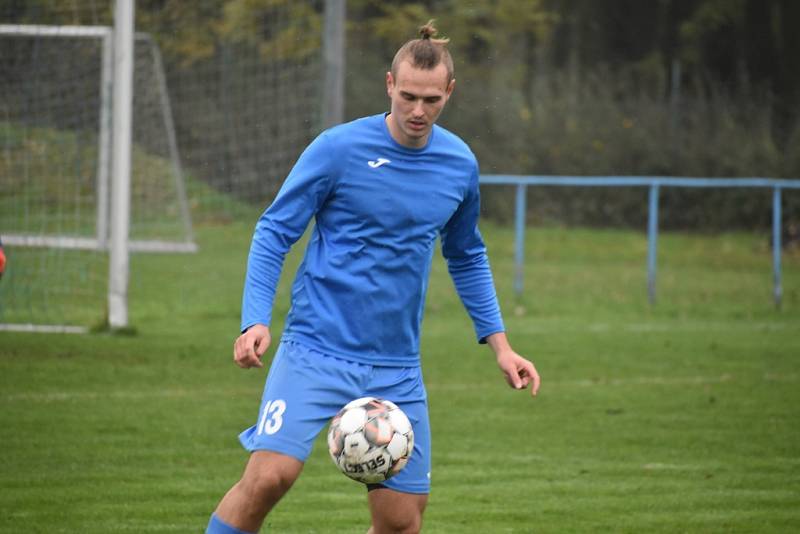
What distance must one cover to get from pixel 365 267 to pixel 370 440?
1.96ft

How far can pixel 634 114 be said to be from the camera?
96.6 ft

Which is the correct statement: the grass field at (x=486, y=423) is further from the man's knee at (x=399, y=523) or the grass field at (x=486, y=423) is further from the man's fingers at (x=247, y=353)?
the man's fingers at (x=247, y=353)

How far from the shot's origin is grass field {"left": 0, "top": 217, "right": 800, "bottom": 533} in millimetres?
7102

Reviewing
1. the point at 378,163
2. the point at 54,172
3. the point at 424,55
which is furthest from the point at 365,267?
the point at 54,172

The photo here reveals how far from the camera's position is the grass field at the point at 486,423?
23.3 ft

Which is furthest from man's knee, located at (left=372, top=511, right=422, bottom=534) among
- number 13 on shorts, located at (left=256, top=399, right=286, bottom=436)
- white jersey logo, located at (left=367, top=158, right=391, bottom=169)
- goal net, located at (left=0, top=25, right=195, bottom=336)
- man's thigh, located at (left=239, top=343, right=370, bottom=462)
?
goal net, located at (left=0, top=25, right=195, bottom=336)

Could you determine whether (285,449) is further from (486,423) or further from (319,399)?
(486,423)

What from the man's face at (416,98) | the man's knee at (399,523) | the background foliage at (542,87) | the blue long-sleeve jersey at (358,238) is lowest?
the background foliage at (542,87)

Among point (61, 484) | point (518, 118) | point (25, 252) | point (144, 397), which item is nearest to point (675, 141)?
point (518, 118)

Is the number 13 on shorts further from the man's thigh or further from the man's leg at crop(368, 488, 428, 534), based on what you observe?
the man's leg at crop(368, 488, 428, 534)

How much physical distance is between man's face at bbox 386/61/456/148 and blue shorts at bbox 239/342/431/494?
81 cm

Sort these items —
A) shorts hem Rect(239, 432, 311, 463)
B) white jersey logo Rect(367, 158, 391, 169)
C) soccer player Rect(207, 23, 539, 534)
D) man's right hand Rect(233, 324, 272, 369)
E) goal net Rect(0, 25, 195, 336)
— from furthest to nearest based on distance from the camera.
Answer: goal net Rect(0, 25, 195, 336), white jersey logo Rect(367, 158, 391, 169), soccer player Rect(207, 23, 539, 534), shorts hem Rect(239, 432, 311, 463), man's right hand Rect(233, 324, 272, 369)

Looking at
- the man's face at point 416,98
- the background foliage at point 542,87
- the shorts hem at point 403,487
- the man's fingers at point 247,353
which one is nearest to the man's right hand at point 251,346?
the man's fingers at point 247,353

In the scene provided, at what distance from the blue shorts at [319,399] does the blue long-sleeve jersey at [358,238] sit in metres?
0.05
